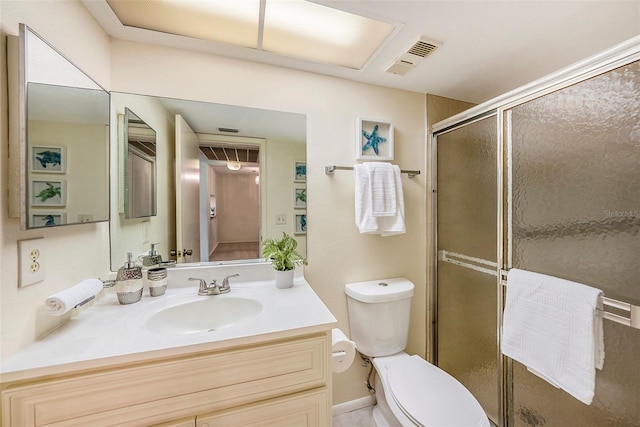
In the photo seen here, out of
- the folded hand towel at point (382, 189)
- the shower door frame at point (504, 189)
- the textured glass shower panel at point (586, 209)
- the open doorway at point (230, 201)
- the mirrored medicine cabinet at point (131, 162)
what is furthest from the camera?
the folded hand towel at point (382, 189)

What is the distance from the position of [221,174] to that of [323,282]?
33.2 inches

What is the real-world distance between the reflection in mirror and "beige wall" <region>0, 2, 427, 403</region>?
5.9 inches

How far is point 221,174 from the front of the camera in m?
1.29

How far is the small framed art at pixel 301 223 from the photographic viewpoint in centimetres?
138

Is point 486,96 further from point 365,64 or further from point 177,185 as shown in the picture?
point 177,185

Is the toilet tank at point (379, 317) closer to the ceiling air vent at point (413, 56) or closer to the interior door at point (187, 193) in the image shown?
the interior door at point (187, 193)

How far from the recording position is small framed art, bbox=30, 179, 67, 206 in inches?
28.1

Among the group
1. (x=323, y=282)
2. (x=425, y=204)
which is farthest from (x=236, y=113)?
(x=425, y=204)

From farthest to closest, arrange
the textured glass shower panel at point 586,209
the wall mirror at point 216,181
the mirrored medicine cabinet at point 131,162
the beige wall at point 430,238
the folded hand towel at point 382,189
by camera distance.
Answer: the beige wall at point 430,238, the folded hand towel at point 382,189, the wall mirror at point 216,181, the textured glass shower panel at point 586,209, the mirrored medicine cabinet at point 131,162

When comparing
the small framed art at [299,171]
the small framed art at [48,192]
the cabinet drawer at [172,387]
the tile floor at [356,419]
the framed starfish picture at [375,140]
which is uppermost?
the framed starfish picture at [375,140]

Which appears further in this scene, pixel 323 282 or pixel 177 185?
pixel 323 282

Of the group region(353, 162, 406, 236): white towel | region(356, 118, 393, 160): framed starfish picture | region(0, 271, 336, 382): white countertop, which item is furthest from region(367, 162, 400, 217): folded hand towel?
region(0, 271, 336, 382): white countertop

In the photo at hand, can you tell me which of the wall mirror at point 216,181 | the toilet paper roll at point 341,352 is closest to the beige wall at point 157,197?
the wall mirror at point 216,181

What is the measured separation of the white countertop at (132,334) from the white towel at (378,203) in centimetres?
54
